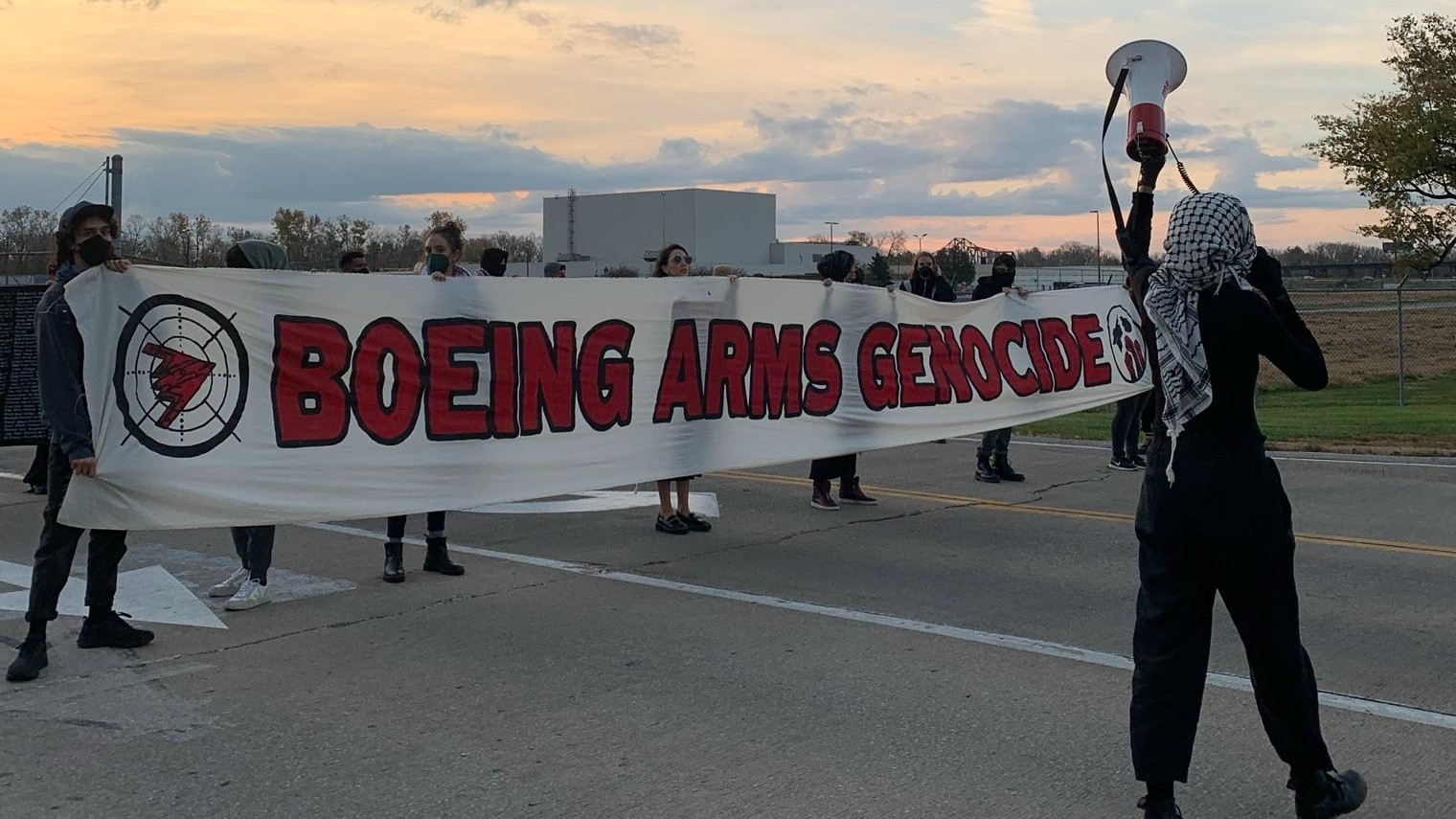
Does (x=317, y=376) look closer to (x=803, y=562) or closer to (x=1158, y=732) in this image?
(x=803, y=562)

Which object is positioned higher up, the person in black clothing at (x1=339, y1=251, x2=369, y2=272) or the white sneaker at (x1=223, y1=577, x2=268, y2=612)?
the person in black clothing at (x1=339, y1=251, x2=369, y2=272)

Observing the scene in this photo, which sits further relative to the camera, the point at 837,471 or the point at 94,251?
the point at 837,471

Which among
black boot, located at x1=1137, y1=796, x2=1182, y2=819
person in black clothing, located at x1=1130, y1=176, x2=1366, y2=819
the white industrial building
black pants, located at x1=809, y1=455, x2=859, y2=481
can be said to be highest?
the white industrial building

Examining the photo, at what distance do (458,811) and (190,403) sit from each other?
10.9 feet

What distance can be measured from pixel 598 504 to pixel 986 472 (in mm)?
3658

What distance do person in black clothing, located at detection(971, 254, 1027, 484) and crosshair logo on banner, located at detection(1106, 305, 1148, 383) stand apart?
1038 millimetres

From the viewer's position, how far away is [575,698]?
5.96 metres

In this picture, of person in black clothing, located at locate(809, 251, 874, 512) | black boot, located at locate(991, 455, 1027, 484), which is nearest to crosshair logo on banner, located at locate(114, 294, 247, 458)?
person in black clothing, located at locate(809, 251, 874, 512)

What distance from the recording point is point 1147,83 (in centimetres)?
483

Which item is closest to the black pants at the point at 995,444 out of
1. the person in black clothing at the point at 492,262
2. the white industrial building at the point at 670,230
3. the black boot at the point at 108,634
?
the person in black clothing at the point at 492,262

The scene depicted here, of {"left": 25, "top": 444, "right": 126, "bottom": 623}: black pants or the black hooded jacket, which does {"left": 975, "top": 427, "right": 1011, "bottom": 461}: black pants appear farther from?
{"left": 25, "top": 444, "right": 126, "bottom": 623}: black pants

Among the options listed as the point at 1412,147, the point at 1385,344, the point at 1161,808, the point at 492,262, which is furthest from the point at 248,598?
the point at 1385,344

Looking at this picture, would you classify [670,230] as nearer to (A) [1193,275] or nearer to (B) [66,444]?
(B) [66,444]

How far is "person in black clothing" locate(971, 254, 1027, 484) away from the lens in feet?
40.8
